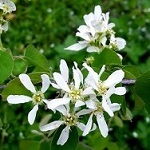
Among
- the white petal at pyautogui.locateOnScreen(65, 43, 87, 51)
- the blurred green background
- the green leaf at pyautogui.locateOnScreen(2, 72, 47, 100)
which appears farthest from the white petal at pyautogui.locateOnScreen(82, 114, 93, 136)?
the blurred green background

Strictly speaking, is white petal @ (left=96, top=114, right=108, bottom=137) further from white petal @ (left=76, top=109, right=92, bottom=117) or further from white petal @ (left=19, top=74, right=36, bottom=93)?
white petal @ (left=19, top=74, right=36, bottom=93)

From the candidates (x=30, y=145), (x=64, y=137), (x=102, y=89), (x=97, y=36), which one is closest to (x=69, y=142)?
(x=64, y=137)

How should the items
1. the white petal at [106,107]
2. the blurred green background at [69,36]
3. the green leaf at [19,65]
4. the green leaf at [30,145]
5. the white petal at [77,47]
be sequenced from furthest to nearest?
the blurred green background at [69,36], the green leaf at [30,145], the white petal at [77,47], the green leaf at [19,65], the white petal at [106,107]

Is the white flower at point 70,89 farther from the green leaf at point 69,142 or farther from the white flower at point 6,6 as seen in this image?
the white flower at point 6,6

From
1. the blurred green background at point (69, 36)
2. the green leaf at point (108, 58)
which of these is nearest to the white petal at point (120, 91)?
the green leaf at point (108, 58)

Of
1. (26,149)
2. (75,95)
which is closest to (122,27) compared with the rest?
(26,149)

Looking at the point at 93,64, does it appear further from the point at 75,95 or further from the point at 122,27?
the point at 122,27

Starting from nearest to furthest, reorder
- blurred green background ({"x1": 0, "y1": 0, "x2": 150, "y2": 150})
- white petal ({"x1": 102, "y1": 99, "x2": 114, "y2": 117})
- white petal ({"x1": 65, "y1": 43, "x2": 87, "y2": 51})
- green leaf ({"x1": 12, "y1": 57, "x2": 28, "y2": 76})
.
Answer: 1. white petal ({"x1": 102, "y1": 99, "x2": 114, "y2": 117})
2. green leaf ({"x1": 12, "y1": 57, "x2": 28, "y2": 76})
3. white petal ({"x1": 65, "y1": 43, "x2": 87, "y2": 51})
4. blurred green background ({"x1": 0, "y1": 0, "x2": 150, "y2": 150})
